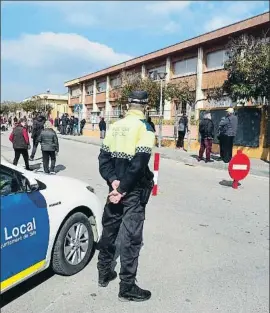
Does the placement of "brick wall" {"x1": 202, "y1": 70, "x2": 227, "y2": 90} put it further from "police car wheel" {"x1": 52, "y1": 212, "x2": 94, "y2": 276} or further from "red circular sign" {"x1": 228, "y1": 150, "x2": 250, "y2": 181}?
"police car wheel" {"x1": 52, "y1": 212, "x2": 94, "y2": 276}

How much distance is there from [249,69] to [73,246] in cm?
1131

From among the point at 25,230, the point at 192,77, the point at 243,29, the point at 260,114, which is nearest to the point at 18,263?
the point at 25,230

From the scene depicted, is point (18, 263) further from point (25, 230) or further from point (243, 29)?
point (243, 29)

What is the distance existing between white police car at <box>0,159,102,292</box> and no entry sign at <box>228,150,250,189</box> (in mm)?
5175

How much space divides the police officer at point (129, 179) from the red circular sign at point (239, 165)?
5.59 meters

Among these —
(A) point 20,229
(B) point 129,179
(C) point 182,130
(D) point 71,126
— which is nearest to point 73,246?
(A) point 20,229

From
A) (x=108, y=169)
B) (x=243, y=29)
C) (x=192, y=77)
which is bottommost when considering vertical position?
(x=108, y=169)

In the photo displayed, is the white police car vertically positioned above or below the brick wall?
below

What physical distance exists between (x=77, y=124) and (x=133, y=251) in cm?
3047

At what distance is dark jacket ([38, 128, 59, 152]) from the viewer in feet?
33.6

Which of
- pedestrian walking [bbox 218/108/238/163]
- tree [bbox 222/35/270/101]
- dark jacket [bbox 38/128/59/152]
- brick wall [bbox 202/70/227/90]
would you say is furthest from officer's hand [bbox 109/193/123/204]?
brick wall [bbox 202/70/227/90]

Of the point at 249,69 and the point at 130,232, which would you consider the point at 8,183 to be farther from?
the point at 249,69

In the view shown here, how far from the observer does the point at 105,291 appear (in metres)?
3.64

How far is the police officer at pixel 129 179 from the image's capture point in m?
3.40
